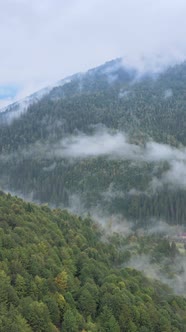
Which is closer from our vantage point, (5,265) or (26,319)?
(26,319)

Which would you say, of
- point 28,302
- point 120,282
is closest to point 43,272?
point 28,302

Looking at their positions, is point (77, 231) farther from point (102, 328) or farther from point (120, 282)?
point (102, 328)

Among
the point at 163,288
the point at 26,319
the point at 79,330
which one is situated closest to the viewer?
the point at 26,319

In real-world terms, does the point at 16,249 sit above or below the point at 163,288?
above

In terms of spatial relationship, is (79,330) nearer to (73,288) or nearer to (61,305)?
(61,305)

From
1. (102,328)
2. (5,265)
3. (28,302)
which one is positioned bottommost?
(102,328)

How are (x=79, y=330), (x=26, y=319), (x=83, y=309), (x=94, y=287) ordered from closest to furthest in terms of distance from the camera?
(x=26, y=319)
(x=79, y=330)
(x=83, y=309)
(x=94, y=287)

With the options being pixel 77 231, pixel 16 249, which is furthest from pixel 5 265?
pixel 77 231
